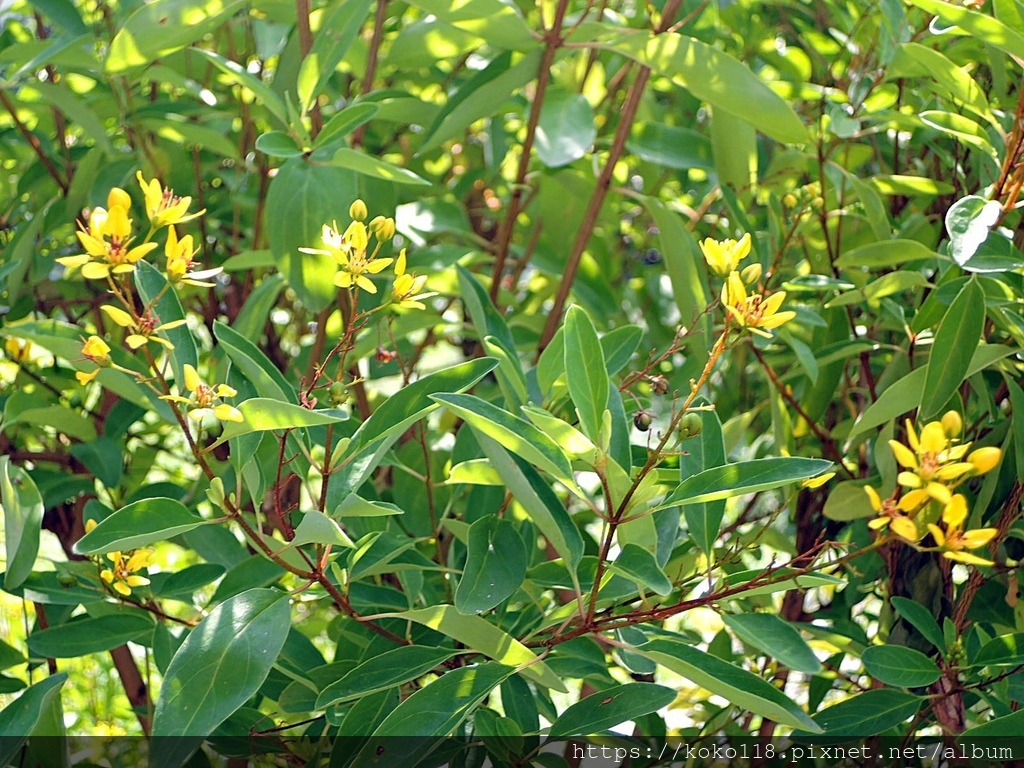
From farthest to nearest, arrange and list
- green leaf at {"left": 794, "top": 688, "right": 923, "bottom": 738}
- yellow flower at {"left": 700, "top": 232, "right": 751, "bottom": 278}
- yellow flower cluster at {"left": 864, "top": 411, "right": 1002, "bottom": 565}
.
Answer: green leaf at {"left": 794, "top": 688, "right": 923, "bottom": 738} < yellow flower at {"left": 700, "top": 232, "right": 751, "bottom": 278} < yellow flower cluster at {"left": 864, "top": 411, "right": 1002, "bottom": 565}

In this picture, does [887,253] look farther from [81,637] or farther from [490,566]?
[81,637]

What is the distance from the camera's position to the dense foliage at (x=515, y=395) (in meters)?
0.64

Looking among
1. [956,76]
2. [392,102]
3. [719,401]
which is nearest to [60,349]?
[392,102]

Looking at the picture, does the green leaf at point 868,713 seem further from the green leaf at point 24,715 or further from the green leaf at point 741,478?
the green leaf at point 24,715

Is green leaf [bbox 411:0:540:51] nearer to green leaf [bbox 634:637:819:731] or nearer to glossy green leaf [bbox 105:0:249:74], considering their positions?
glossy green leaf [bbox 105:0:249:74]

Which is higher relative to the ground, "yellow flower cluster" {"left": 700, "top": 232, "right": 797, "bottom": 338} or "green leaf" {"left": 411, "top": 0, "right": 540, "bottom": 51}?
"green leaf" {"left": 411, "top": 0, "right": 540, "bottom": 51}

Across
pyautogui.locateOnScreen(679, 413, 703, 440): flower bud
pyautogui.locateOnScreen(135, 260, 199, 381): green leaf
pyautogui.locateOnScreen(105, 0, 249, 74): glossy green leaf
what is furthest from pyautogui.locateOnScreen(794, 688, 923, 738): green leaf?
pyautogui.locateOnScreen(105, 0, 249, 74): glossy green leaf

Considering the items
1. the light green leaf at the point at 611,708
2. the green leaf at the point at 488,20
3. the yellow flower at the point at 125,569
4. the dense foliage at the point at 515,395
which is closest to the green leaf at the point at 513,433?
the dense foliage at the point at 515,395

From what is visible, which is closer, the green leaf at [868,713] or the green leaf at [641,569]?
the green leaf at [641,569]

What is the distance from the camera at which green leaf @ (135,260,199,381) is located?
68 centimetres

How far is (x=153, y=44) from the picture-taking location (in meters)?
0.89

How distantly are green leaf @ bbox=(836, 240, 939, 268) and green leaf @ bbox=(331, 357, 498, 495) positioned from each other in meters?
0.43

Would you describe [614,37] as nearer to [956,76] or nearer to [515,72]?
[515,72]

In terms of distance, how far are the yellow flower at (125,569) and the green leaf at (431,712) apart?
0.24m
